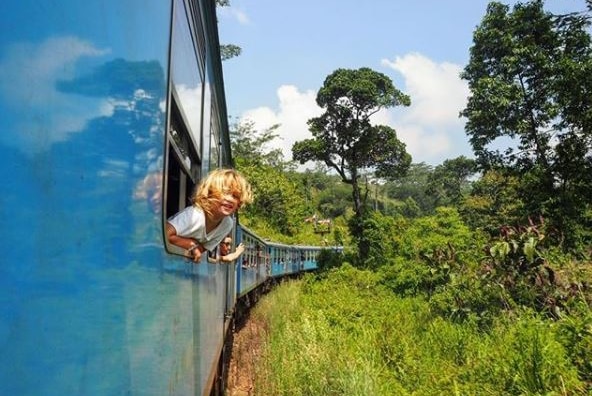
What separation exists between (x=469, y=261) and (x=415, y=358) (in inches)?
183

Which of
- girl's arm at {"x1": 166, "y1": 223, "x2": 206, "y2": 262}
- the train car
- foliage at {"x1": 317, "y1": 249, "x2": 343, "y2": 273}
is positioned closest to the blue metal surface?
the train car

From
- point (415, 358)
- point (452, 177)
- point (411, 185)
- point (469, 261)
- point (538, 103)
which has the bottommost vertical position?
point (415, 358)

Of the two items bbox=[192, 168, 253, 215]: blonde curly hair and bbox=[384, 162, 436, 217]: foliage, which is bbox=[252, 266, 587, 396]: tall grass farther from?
bbox=[384, 162, 436, 217]: foliage

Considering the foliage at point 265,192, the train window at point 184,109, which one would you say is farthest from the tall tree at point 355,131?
the train window at point 184,109

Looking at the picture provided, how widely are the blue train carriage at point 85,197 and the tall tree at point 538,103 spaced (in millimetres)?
15255

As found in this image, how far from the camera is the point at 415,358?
22.5 ft

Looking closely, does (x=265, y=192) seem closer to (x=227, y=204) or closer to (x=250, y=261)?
(x=250, y=261)

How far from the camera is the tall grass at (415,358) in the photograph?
4934 mm

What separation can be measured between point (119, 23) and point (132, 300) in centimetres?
67

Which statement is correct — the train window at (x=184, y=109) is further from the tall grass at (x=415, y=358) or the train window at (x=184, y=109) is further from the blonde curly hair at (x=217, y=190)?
the tall grass at (x=415, y=358)

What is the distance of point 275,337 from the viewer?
9414 mm

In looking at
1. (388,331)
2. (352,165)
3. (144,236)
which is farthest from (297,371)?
(352,165)

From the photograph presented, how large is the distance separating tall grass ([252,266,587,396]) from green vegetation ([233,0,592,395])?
0.02m

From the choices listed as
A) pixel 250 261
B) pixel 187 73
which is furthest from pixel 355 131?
pixel 187 73
